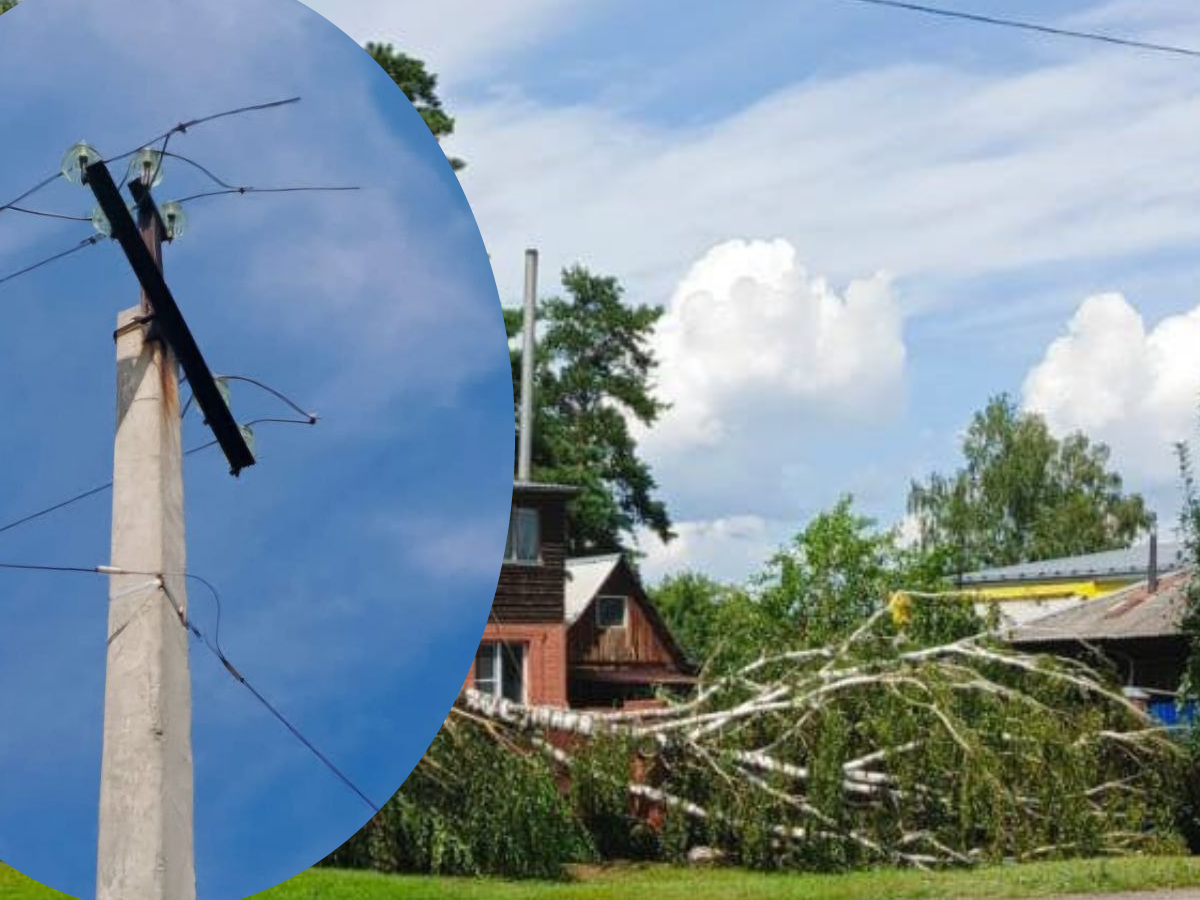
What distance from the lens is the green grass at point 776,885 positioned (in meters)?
13.3

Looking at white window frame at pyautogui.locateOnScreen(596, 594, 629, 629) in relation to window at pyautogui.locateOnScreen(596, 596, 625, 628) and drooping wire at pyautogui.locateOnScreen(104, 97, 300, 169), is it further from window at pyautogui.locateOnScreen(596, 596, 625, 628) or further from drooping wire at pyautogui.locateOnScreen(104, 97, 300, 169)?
drooping wire at pyautogui.locateOnScreen(104, 97, 300, 169)

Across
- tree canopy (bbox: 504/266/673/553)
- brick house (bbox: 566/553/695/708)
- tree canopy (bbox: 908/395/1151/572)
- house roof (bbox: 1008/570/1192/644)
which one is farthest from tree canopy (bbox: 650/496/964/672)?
tree canopy (bbox: 908/395/1151/572)

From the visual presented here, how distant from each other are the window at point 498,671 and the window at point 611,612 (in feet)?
33.2

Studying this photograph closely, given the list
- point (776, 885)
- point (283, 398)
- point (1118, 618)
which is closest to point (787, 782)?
point (776, 885)

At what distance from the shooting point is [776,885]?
1428cm

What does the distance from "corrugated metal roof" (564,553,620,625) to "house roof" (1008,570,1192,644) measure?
477 inches

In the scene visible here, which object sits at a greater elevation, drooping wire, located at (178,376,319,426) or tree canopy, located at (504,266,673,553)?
tree canopy, located at (504,266,673,553)

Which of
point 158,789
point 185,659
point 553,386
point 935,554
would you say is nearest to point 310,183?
point 185,659

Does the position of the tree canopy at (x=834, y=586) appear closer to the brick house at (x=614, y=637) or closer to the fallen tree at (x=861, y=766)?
the fallen tree at (x=861, y=766)

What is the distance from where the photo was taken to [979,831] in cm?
1642

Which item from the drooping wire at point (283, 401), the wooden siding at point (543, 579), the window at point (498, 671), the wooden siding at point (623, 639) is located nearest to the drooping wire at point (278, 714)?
the drooping wire at point (283, 401)

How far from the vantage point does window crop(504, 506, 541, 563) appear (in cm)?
3092

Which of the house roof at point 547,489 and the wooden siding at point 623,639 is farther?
the wooden siding at point 623,639

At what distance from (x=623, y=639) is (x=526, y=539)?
33.1ft
